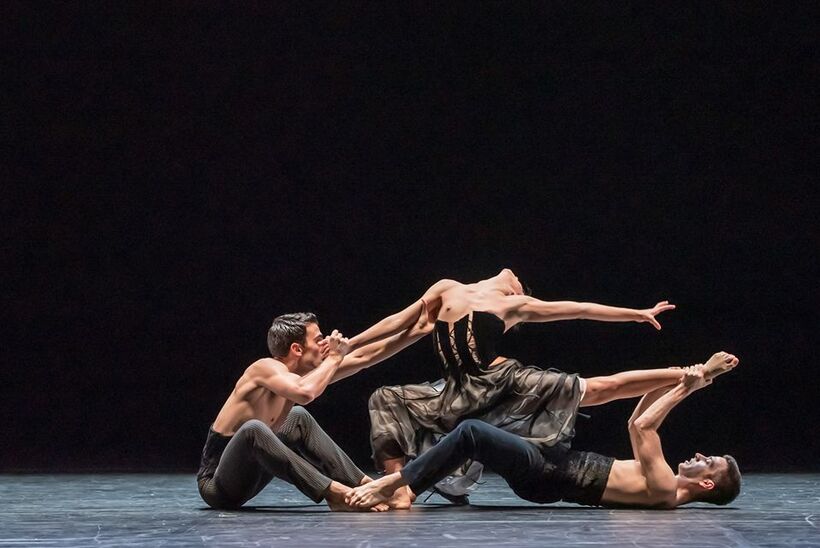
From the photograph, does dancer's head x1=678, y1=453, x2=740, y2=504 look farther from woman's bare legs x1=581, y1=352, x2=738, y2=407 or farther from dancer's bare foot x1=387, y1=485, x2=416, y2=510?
dancer's bare foot x1=387, y1=485, x2=416, y2=510

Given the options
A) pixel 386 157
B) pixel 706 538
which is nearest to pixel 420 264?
pixel 386 157

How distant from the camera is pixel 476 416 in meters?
4.30

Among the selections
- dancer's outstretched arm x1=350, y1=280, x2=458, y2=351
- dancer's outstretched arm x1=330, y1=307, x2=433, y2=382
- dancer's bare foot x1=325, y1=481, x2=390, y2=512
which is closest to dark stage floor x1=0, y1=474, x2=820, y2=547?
dancer's bare foot x1=325, y1=481, x2=390, y2=512

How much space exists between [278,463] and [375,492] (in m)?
0.35

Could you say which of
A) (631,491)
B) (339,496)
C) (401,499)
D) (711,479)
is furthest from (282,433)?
(711,479)

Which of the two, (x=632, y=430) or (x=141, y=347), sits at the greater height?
(x=141, y=347)

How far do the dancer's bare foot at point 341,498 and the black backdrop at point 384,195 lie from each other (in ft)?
9.51

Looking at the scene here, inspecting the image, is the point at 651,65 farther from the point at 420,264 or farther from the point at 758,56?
the point at 420,264

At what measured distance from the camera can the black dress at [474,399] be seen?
4.20 meters

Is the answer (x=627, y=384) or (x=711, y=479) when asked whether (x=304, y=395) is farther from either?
(x=711, y=479)

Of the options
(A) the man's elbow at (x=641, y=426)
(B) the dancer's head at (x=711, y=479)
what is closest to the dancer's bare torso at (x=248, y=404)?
(A) the man's elbow at (x=641, y=426)

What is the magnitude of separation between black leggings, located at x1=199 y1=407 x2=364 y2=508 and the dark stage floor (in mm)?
102

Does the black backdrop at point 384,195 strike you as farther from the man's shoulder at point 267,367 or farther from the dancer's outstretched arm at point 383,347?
the man's shoulder at point 267,367

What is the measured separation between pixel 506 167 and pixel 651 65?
1095 millimetres
